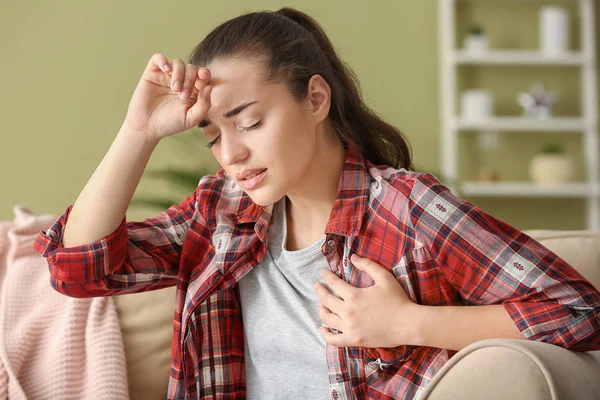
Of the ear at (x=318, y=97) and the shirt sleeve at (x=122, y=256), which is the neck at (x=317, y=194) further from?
the shirt sleeve at (x=122, y=256)

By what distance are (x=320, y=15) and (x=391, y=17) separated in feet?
1.27

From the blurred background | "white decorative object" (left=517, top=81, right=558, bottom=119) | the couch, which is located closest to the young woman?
the couch

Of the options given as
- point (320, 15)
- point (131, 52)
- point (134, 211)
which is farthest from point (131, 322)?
point (320, 15)

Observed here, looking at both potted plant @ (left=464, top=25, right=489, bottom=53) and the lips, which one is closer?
the lips

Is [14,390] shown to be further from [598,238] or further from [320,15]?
[320,15]

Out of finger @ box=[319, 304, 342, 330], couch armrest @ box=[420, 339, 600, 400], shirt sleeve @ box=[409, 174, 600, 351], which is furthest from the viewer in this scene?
finger @ box=[319, 304, 342, 330]

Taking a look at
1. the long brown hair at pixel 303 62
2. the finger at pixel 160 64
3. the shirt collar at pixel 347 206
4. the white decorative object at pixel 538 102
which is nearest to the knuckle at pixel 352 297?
the shirt collar at pixel 347 206

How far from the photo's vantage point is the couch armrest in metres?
0.88

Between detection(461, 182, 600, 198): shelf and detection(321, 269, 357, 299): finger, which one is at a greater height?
detection(321, 269, 357, 299): finger

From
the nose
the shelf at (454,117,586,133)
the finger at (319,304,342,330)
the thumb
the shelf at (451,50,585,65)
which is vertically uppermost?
the nose

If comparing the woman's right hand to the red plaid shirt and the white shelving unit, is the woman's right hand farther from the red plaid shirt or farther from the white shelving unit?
the white shelving unit

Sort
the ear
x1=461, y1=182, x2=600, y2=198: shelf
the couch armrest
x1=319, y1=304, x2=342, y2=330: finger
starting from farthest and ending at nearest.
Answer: x1=461, y1=182, x2=600, y2=198: shelf → the ear → x1=319, y1=304, x2=342, y2=330: finger → the couch armrest

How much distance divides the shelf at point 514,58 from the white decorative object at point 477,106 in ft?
0.57

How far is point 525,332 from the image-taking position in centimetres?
108
